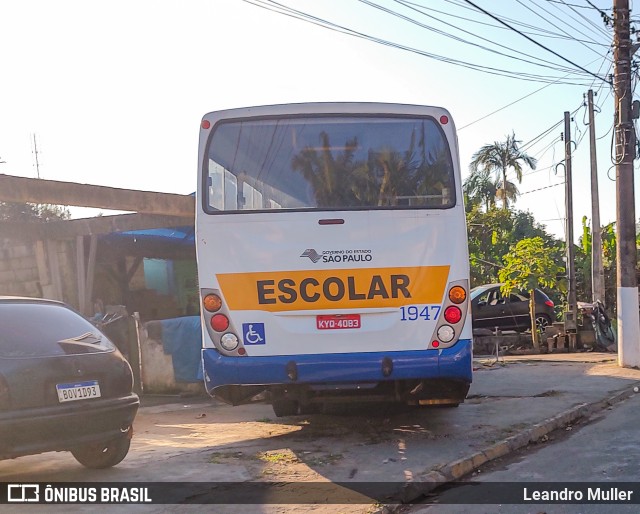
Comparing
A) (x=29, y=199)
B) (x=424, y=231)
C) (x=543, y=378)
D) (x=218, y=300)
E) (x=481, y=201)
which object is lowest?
(x=543, y=378)

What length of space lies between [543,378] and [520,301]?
8.83 metres

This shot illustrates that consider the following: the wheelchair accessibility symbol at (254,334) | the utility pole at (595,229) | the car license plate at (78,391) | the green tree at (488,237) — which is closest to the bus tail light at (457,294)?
the wheelchair accessibility symbol at (254,334)

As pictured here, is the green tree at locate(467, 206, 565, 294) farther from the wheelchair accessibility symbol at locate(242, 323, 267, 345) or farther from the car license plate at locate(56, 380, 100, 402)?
the car license plate at locate(56, 380, 100, 402)

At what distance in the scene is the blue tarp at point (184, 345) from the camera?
12.2 metres

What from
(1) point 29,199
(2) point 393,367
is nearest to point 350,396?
(2) point 393,367

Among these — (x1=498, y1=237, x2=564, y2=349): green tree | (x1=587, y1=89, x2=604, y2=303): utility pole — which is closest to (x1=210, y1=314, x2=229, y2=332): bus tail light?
(x1=498, y1=237, x2=564, y2=349): green tree

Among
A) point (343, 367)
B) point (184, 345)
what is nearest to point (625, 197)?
point (184, 345)

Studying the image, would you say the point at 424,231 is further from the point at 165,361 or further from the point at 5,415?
the point at 165,361

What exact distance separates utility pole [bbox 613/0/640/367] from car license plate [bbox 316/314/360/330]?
8219 millimetres

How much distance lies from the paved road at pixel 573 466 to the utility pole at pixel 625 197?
5.26m

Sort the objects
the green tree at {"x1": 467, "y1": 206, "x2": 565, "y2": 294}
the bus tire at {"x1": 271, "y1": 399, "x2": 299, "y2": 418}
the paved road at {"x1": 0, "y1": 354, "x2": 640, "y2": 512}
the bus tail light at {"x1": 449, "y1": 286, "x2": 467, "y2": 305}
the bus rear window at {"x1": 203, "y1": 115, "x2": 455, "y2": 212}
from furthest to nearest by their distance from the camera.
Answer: the green tree at {"x1": 467, "y1": 206, "x2": 565, "y2": 294}
the bus tire at {"x1": 271, "y1": 399, "x2": 299, "y2": 418}
the bus rear window at {"x1": 203, "y1": 115, "x2": 455, "y2": 212}
the bus tail light at {"x1": 449, "y1": 286, "x2": 467, "y2": 305}
the paved road at {"x1": 0, "y1": 354, "x2": 640, "y2": 512}

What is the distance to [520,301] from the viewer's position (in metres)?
20.8

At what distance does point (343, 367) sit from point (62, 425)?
2527 mm

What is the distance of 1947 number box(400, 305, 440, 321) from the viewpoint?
6945mm
